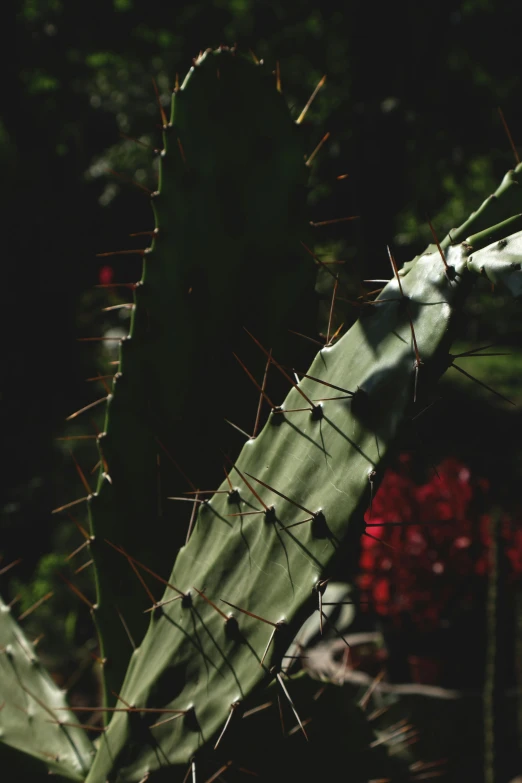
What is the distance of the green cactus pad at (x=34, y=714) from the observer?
104cm

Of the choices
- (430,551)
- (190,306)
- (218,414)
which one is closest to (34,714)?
(218,414)

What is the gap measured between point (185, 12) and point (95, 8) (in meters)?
0.46

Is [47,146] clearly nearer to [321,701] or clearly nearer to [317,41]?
[317,41]

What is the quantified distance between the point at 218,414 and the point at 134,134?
3.16 metres

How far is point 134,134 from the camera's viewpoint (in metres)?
3.86

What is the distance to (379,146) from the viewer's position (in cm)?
358

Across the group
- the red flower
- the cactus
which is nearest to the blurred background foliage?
the red flower

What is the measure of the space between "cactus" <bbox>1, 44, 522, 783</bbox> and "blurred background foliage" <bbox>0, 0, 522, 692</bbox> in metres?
2.29

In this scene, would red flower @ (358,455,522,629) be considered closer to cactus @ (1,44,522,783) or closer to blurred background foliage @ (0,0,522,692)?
blurred background foliage @ (0,0,522,692)

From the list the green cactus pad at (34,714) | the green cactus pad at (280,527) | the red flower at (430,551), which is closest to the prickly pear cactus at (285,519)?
the green cactus pad at (280,527)

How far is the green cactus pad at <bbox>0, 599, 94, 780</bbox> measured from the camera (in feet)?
3.43

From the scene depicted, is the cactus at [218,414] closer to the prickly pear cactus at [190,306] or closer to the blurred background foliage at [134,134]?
the prickly pear cactus at [190,306]

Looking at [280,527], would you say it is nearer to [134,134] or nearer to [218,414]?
[218,414]

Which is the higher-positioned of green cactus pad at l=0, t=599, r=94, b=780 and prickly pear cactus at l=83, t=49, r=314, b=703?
prickly pear cactus at l=83, t=49, r=314, b=703
